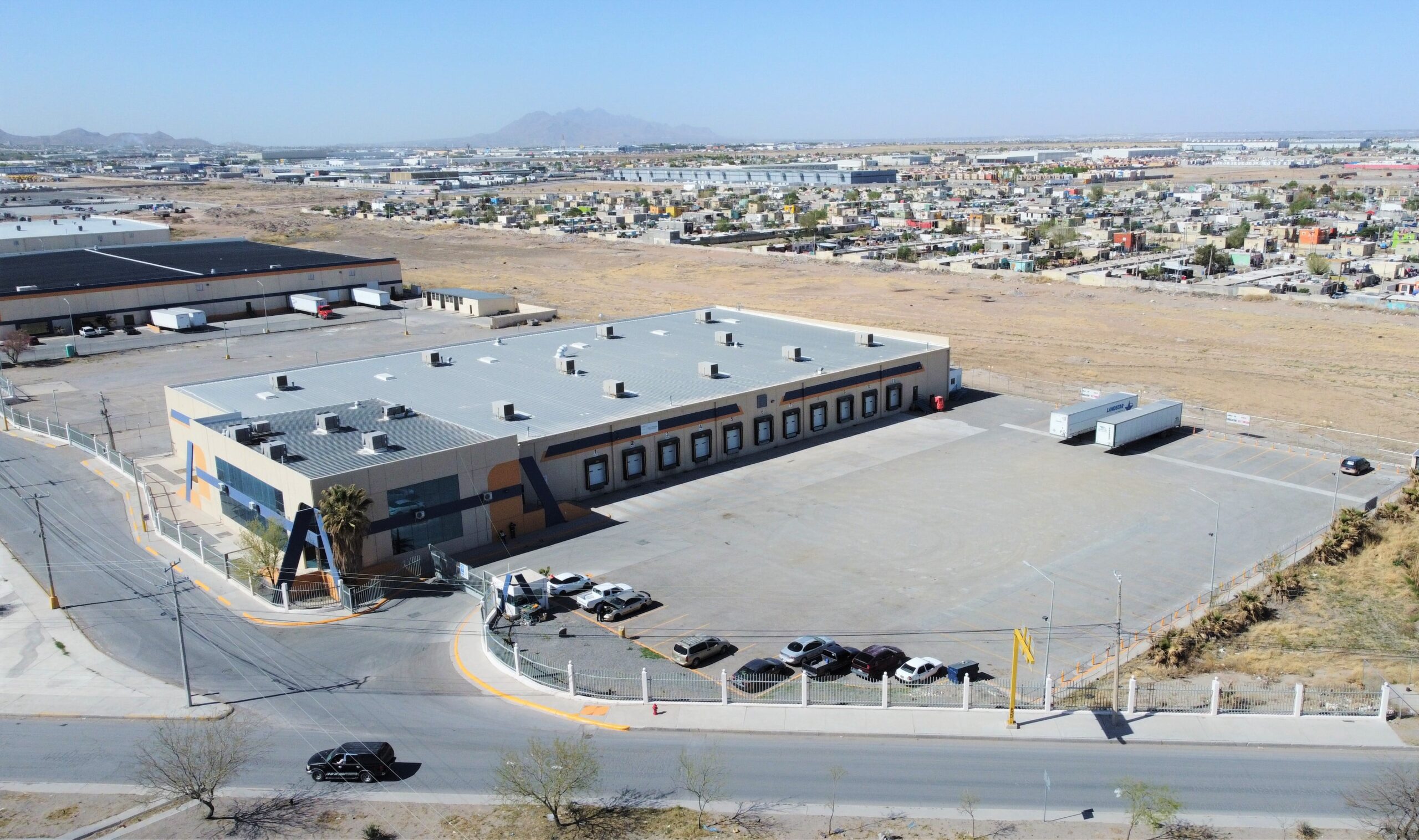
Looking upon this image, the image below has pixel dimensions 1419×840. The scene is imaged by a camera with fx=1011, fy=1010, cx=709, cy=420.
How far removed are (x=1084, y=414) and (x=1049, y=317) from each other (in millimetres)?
44300

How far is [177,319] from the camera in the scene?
92125mm

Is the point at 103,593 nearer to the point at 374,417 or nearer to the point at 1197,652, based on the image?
the point at 374,417

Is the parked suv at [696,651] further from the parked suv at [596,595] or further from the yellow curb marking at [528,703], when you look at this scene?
the yellow curb marking at [528,703]

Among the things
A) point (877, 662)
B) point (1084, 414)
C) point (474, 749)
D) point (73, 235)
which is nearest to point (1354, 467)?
point (1084, 414)

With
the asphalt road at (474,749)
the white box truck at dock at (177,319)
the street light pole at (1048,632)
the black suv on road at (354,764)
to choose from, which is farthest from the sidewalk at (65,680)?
the white box truck at dock at (177,319)

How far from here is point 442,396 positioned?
53375 millimetres

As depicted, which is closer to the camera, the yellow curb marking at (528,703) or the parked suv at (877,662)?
the yellow curb marking at (528,703)

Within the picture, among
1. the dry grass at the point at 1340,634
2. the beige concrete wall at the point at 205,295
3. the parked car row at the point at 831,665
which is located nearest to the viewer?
the parked car row at the point at 831,665

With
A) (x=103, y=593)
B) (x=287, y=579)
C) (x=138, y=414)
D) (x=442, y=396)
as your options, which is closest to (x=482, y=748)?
(x=287, y=579)

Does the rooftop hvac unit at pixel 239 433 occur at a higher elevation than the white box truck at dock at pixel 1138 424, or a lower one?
higher

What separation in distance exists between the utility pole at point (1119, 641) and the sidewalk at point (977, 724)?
591 millimetres

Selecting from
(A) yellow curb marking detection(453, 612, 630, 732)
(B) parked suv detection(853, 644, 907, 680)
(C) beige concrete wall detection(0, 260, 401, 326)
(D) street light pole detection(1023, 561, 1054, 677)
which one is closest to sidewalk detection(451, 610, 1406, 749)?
(A) yellow curb marking detection(453, 612, 630, 732)

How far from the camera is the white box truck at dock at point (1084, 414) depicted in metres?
56.8

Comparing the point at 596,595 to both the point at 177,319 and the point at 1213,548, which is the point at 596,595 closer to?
the point at 1213,548
